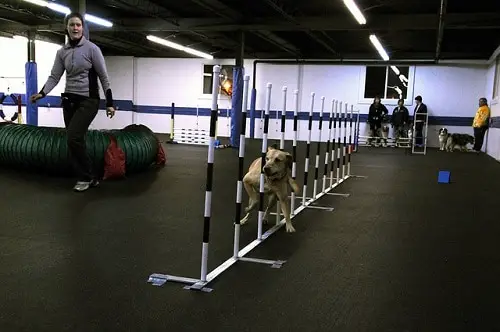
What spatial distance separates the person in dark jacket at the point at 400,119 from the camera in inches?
659

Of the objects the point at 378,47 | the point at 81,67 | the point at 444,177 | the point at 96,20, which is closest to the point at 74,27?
the point at 81,67

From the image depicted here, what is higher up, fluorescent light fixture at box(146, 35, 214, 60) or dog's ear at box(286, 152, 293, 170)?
fluorescent light fixture at box(146, 35, 214, 60)

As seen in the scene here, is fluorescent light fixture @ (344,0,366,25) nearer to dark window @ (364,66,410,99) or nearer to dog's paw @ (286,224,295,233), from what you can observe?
dog's paw @ (286,224,295,233)

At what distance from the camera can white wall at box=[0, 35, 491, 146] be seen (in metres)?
17.4

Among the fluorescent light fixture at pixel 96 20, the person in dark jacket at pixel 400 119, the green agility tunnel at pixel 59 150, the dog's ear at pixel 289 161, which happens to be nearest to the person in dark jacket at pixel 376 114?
the person in dark jacket at pixel 400 119

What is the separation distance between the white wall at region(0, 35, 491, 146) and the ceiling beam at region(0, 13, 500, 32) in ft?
16.5

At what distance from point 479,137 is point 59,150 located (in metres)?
13.1

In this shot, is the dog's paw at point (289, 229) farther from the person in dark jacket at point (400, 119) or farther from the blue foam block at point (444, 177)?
the person in dark jacket at point (400, 119)

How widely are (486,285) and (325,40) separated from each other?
46.9ft

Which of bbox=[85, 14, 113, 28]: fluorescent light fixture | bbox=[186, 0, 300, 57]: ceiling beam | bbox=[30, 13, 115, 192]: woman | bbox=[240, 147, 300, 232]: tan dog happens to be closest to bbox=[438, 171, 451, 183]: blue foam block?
bbox=[240, 147, 300, 232]: tan dog

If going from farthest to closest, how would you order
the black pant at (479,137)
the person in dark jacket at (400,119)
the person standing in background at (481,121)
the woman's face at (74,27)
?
the person in dark jacket at (400,119) → the black pant at (479,137) → the person standing in background at (481,121) → the woman's face at (74,27)

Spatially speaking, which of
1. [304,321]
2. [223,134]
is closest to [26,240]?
[304,321]

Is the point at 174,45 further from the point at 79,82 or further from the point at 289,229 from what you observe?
the point at 289,229

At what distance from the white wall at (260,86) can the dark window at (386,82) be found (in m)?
0.36
